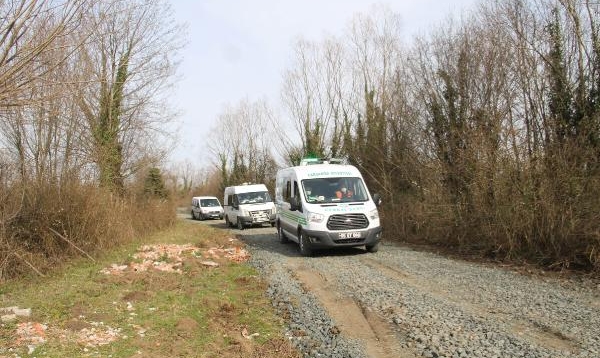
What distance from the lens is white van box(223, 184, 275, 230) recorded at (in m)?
25.1

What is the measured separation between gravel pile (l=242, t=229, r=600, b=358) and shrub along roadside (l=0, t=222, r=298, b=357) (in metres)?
0.52

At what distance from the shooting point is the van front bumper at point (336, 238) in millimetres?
12547

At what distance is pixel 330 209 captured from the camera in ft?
42.2

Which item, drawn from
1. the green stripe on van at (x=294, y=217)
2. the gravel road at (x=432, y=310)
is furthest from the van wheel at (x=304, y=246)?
the gravel road at (x=432, y=310)

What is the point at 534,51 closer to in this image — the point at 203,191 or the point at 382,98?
the point at 382,98

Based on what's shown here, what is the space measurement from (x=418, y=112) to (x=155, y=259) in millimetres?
12254

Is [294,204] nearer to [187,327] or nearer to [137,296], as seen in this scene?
[137,296]

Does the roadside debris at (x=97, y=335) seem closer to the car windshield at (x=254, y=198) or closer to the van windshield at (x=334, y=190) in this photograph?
the van windshield at (x=334, y=190)

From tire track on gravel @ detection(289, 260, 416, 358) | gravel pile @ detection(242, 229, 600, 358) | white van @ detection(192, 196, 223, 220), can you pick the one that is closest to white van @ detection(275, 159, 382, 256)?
gravel pile @ detection(242, 229, 600, 358)

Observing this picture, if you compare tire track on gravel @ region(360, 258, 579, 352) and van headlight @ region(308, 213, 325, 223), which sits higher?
van headlight @ region(308, 213, 325, 223)

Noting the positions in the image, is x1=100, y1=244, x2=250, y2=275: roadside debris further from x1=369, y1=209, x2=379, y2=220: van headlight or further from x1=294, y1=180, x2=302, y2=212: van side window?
x1=369, y1=209, x2=379, y2=220: van headlight

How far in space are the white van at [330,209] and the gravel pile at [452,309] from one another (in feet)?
4.01

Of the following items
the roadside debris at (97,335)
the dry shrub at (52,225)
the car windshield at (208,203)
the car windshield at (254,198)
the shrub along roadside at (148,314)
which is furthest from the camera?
the car windshield at (208,203)

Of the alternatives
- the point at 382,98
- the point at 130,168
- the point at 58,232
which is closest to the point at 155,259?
the point at 58,232
